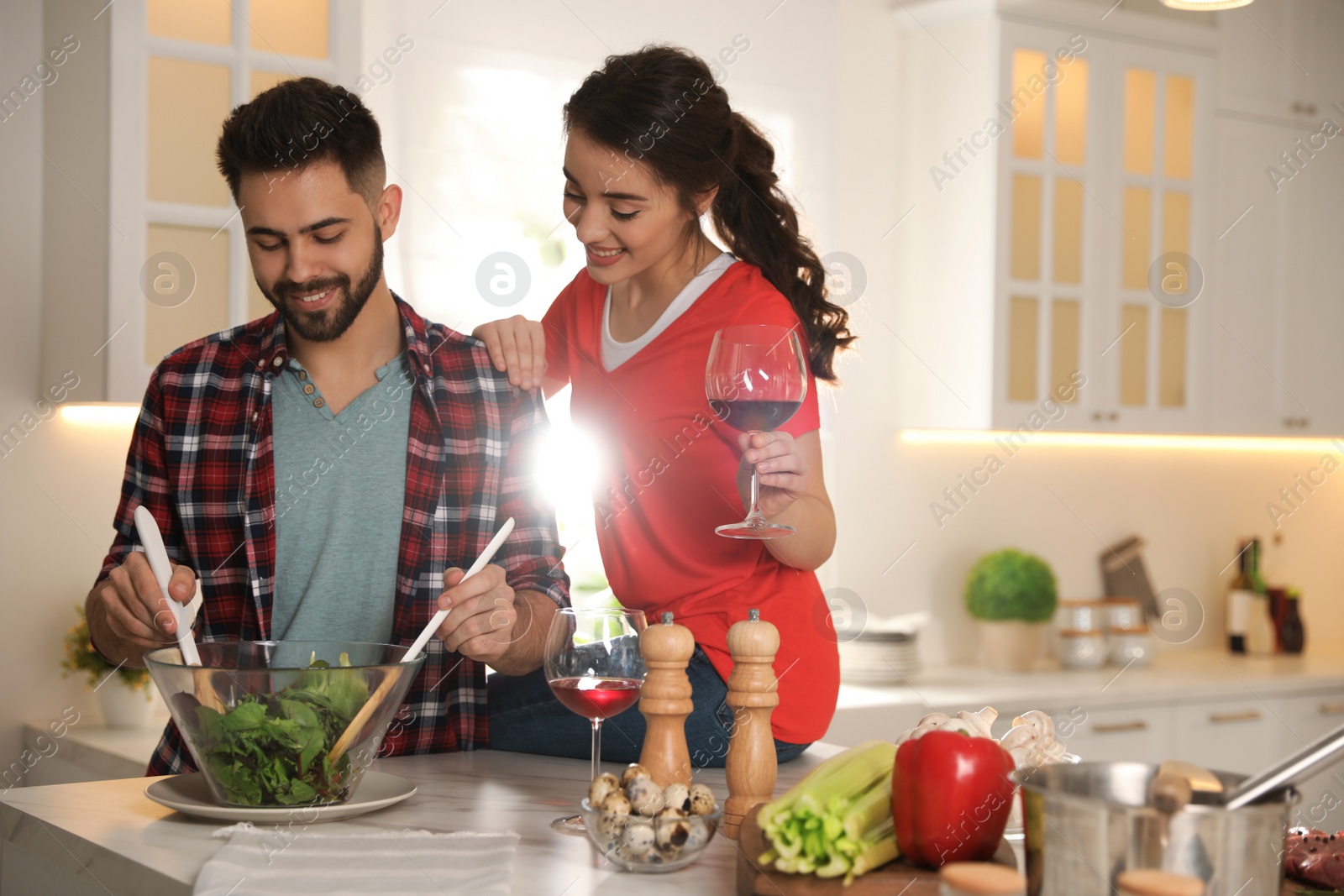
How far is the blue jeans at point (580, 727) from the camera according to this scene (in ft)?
5.43

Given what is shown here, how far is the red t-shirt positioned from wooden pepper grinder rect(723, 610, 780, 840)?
572 millimetres

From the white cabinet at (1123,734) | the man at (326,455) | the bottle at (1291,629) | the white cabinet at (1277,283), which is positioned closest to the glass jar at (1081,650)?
the white cabinet at (1123,734)

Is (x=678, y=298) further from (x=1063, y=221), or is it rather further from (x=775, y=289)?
(x=1063, y=221)

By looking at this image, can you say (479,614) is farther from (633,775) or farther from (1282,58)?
(1282,58)

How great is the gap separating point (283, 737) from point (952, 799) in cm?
61

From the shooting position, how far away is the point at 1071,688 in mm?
3525

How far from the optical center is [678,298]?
6.63 feet

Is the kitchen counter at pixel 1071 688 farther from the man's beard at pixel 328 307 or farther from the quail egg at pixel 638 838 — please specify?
the quail egg at pixel 638 838

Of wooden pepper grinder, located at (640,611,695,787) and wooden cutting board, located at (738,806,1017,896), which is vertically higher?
wooden pepper grinder, located at (640,611,695,787)

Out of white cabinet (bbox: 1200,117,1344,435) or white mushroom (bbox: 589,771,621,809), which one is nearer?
white mushroom (bbox: 589,771,621,809)

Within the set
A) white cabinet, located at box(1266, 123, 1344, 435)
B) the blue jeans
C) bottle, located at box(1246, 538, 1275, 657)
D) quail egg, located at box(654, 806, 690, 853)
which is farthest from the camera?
bottle, located at box(1246, 538, 1275, 657)

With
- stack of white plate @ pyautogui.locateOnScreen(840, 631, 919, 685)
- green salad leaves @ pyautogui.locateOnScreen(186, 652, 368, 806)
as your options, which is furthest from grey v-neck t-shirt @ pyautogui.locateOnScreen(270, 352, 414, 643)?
stack of white plate @ pyautogui.locateOnScreen(840, 631, 919, 685)

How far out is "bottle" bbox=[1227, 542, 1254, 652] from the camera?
430 cm

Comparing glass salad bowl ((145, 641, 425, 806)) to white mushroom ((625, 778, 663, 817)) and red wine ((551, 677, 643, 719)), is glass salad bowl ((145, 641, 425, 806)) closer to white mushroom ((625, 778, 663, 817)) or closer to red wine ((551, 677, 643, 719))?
red wine ((551, 677, 643, 719))
